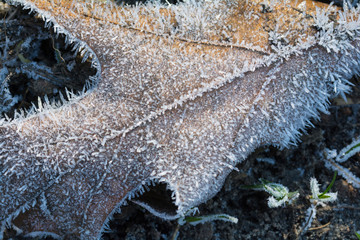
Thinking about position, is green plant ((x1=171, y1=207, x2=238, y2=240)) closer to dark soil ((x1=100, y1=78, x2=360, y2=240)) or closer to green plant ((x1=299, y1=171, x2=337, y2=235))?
dark soil ((x1=100, y1=78, x2=360, y2=240))

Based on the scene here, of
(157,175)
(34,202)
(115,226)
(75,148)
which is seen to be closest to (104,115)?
(75,148)

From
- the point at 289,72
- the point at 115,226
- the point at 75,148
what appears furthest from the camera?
the point at 115,226

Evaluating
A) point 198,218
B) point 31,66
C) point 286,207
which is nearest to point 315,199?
point 286,207

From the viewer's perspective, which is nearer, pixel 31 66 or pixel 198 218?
pixel 198 218

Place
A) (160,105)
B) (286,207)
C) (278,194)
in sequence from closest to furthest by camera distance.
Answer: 1. (160,105)
2. (278,194)
3. (286,207)

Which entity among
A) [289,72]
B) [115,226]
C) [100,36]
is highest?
[100,36]

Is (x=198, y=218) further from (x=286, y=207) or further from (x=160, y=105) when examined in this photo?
(x=160, y=105)

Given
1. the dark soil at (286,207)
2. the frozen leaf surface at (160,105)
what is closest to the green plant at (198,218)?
the dark soil at (286,207)

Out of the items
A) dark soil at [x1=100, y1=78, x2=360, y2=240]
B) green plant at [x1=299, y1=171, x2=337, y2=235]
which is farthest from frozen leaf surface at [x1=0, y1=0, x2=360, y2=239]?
green plant at [x1=299, y1=171, x2=337, y2=235]

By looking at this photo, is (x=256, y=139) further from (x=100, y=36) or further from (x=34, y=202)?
(x=34, y=202)
